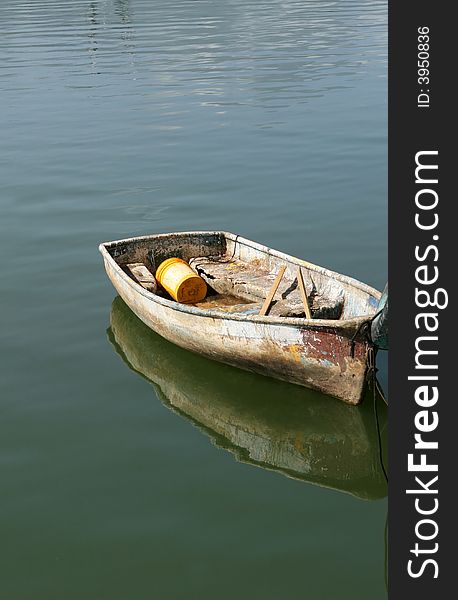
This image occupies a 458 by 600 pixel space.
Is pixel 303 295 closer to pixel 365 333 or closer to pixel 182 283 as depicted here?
pixel 365 333

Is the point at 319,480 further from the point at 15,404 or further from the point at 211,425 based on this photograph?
the point at 15,404

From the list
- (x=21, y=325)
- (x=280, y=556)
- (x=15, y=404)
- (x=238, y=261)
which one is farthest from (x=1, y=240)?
(x=280, y=556)

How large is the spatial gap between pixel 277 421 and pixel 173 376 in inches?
72.2

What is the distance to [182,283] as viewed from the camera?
12797 millimetres

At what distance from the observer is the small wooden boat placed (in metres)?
10.3

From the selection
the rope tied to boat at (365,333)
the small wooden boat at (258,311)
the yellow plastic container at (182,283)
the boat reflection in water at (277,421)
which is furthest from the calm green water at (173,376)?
the rope tied to boat at (365,333)

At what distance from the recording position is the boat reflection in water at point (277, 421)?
970cm

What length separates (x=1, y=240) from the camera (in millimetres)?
16453

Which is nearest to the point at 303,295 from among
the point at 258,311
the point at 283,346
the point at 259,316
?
the point at 258,311

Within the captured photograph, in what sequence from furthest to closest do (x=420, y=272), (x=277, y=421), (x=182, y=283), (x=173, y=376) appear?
(x=182, y=283)
(x=173, y=376)
(x=277, y=421)
(x=420, y=272)

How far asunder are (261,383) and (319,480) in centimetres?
198

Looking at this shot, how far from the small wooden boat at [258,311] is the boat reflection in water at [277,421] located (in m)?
0.21

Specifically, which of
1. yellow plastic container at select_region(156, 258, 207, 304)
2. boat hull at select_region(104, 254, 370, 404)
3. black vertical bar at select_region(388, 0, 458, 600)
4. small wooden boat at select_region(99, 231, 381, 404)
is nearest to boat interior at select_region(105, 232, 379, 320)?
small wooden boat at select_region(99, 231, 381, 404)

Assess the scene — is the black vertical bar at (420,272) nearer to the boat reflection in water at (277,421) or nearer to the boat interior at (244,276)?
the boat reflection in water at (277,421)
